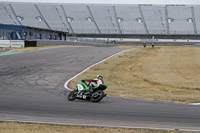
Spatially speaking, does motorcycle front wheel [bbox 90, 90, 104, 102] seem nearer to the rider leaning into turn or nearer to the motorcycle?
the motorcycle

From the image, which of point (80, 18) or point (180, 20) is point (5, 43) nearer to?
point (80, 18)

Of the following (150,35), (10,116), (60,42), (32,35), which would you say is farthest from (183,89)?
(150,35)

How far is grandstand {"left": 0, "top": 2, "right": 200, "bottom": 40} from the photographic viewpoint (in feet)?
282

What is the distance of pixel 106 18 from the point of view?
89500mm

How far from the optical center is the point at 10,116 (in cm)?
932

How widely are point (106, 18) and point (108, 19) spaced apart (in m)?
0.65

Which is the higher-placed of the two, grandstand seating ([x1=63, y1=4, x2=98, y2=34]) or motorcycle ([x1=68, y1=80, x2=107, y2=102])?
grandstand seating ([x1=63, y1=4, x2=98, y2=34])

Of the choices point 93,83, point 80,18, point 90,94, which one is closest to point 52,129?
point 90,94

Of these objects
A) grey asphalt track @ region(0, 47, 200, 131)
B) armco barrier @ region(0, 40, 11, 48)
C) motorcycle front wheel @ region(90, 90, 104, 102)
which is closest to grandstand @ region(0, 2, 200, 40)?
armco barrier @ region(0, 40, 11, 48)

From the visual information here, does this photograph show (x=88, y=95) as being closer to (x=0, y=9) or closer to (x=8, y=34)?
(x=8, y=34)

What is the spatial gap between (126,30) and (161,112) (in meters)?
77.2

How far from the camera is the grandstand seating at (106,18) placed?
8640 cm

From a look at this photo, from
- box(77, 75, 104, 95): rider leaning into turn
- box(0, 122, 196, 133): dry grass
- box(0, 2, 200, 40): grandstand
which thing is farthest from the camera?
box(0, 2, 200, 40): grandstand

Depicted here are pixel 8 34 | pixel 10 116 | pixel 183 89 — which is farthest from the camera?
pixel 8 34
